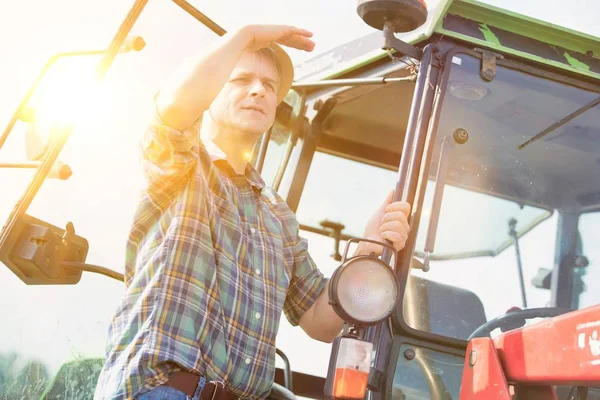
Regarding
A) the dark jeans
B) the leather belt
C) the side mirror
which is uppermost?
the side mirror

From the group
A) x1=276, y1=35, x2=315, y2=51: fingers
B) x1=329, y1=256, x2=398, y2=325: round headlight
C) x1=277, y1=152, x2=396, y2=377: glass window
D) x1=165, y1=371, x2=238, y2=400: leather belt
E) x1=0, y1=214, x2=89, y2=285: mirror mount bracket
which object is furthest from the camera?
x1=277, y1=152, x2=396, y2=377: glass window

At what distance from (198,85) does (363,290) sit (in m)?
0.67

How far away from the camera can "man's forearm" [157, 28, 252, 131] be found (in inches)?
75.8

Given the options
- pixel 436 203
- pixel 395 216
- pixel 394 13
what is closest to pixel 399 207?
pixel 395 216

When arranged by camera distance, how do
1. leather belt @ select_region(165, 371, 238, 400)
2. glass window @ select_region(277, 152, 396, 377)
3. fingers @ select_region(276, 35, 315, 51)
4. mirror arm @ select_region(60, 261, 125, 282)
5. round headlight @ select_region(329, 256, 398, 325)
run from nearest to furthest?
round headlight @ select_region(329, 256, 398, 325) → leather belt @ select_region(165, 371, 238, 400) → fingers @ select_region(276, 35, 315, 51) → mirror arm @ select_region(60, 261, 125, 282) → glass window @ select_region(277, 152, 396, 377)

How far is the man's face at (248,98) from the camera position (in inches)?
88.7

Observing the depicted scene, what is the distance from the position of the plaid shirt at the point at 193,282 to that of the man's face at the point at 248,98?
117 mm

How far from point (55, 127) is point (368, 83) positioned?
1017 millimetres

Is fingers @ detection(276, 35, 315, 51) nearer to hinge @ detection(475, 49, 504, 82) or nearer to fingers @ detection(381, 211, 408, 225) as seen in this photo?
fingers @ detection(381, 211, 408, 225)

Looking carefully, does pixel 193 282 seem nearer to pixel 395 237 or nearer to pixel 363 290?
pixel 363 290

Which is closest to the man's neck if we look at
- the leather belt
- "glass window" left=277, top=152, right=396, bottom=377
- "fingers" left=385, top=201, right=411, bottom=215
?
"fingers" left=385, top=201, right=411, bottom=215

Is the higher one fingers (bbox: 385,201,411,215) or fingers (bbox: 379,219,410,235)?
fingers (bbox: 385,201,411,215)

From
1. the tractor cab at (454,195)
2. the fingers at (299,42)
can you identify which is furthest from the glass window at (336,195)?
the fingers at (299,42)

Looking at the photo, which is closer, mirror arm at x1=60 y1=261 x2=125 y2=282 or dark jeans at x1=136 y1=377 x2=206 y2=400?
dark jeans at x1=136 y1=377 x2=206 y2=400
